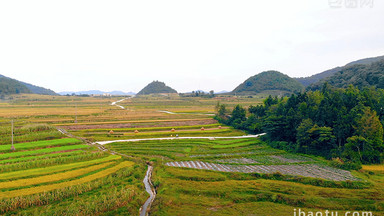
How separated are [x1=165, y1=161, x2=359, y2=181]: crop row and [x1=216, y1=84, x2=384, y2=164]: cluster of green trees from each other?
13.9ft

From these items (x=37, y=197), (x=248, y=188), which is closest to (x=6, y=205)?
(x=37, y=197)

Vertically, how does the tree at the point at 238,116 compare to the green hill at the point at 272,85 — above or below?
below

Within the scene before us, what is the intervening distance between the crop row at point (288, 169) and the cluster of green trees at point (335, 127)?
167 inches

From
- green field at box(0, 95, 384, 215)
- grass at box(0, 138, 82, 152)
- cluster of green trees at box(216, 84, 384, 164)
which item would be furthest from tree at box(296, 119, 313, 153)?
grass at box(0, 138, 82, 152)

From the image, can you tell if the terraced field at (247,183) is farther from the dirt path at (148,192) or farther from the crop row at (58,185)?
the crop row at (58,185)

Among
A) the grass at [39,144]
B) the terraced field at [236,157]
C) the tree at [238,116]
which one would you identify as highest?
the tree at [238,116]

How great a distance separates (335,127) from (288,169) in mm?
13152

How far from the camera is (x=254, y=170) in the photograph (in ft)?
88.4

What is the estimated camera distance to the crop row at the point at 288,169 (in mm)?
25275

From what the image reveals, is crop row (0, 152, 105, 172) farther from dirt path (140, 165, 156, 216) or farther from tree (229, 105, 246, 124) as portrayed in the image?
tree (229, 105, 246, 124)

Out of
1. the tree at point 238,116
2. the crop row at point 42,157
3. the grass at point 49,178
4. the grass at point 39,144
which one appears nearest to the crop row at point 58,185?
the grass at point 49,178

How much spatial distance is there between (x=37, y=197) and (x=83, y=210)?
451 centimetres

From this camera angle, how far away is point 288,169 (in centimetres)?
2762

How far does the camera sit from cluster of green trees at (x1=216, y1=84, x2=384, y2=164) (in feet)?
99.6
